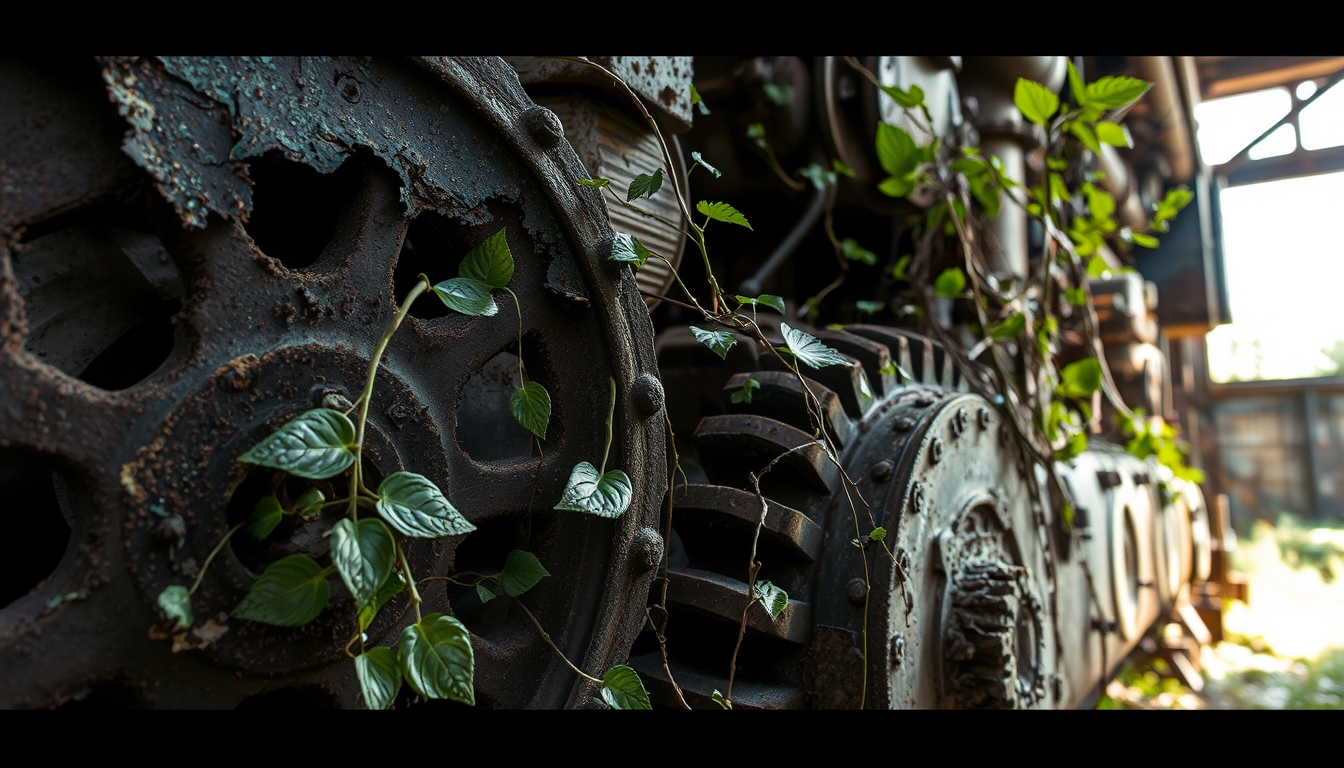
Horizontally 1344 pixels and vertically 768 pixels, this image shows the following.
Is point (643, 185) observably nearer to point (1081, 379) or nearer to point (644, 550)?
point (644, 550)

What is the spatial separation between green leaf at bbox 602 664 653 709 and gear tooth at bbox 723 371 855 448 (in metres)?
0.60

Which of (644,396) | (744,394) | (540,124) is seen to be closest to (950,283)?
(744,394)

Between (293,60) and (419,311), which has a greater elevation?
(293,60)

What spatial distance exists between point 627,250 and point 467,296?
0.76 feet

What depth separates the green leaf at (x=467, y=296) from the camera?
894 mm

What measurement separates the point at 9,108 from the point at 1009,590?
1655mm

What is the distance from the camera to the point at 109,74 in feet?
2.28

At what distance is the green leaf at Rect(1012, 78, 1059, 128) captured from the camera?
1917 millimetres

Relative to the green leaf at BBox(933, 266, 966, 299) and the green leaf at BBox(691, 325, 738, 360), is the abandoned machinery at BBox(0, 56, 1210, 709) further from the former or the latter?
the green leaf at BBox(933, 266, 966, 299)

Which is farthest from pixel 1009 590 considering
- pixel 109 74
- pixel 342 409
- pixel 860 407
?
pixel 109 74

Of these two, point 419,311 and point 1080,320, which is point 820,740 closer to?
point 419,311

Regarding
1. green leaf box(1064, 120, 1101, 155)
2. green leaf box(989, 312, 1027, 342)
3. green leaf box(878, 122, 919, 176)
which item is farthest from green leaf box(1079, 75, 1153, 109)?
green leaf box(989, 312, 1027, 342)

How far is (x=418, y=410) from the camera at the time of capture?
36.1 inches

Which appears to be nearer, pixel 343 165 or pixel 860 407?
pixel 343 165
